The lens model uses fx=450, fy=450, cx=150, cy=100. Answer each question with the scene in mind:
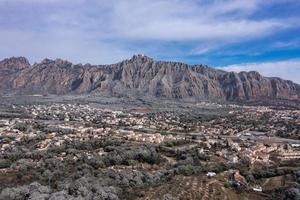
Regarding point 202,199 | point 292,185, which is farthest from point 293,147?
point 202,199

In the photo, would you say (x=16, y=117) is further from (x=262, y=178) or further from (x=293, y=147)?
(x=262, y=178)

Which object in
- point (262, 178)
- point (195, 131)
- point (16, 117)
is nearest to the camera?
point (262, 178)

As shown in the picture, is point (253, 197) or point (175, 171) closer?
point (253, 197)

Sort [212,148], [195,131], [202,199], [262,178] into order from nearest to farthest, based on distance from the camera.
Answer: [202,199] → [262,178] → [212,148] → [195,131]

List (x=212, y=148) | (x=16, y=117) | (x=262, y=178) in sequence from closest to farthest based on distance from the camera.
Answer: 1. (x=262, y=178)
2. (x=212, y=148)
3. (x=16, y=117)

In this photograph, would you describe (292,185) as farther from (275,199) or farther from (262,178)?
(262,178)

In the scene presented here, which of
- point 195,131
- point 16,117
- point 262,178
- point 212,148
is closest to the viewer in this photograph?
point 262,178

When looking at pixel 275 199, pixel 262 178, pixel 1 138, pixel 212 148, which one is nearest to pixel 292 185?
pixel 275 199

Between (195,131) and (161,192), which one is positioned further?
(195,131)
